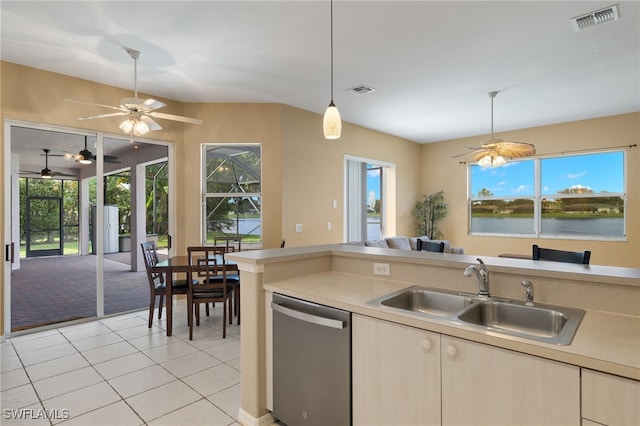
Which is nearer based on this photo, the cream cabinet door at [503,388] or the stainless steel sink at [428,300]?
the cream cabinet door at [503,388]

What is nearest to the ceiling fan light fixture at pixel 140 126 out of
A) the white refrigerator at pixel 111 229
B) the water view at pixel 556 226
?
the white refrigerator at pixel 111 229

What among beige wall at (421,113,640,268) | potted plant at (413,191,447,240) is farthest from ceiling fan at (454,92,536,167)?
potted plant at (413,191,447,240)

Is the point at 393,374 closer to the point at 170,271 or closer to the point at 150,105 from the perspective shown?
the point at 170,271

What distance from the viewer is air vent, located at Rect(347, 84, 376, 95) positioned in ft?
13.9

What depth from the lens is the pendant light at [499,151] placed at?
14.2 feet

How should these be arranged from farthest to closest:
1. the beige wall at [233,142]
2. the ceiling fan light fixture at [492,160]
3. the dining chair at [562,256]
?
the beige wall at [233,142]
the ceiling fan light fixture at [492,160]
the dining chair at [562,256]

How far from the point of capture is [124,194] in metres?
Result: 6.05

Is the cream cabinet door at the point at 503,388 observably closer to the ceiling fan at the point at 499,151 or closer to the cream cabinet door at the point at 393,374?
the cream cabinet door at the point at 393,374

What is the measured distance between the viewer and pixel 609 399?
1018 millimetres

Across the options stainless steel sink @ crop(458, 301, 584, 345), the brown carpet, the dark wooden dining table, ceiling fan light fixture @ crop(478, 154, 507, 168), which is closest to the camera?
stainless steel sink @ crop(458, 301, 584, 345)

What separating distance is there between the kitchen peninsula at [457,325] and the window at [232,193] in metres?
2.70

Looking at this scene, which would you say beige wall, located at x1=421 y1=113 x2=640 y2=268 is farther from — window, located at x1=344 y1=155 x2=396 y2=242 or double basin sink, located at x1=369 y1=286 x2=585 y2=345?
double basin sink, located at x1=369 y1=286 x2=585 y2=345

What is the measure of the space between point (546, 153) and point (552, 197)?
83 centimetres

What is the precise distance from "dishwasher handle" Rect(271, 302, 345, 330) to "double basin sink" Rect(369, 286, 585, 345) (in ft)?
0.66
